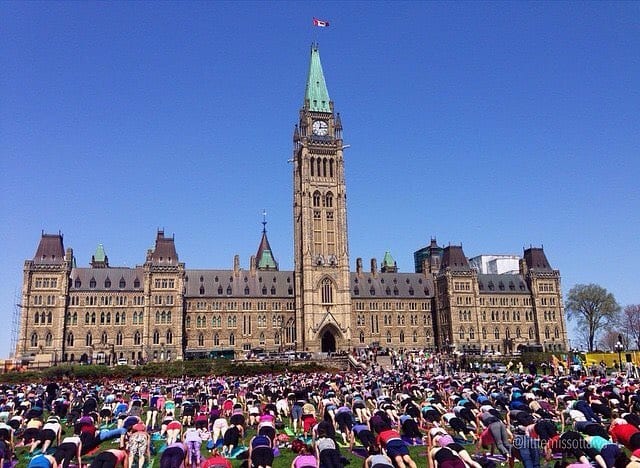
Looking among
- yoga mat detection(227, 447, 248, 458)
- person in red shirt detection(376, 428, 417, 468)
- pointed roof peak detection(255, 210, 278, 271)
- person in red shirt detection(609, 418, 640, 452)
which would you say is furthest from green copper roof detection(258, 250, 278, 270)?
person in red shirt detection(376, 428, 417, 468)

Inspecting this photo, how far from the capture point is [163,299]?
95.2 meters

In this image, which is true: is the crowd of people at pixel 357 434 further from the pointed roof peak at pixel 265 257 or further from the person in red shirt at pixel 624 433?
the pointed roof peak at pixel 265 257

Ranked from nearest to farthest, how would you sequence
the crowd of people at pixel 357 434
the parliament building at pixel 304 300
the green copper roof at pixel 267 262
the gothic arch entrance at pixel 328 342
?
the crowd of people at pixel 357 434 < the parliament building at pixel 304 300 < the gothic arch entrance at pixel 328 342 < the green copper roof at pixel 267 262

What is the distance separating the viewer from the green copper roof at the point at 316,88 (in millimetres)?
109938

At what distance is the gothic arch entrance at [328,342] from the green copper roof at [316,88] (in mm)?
41236

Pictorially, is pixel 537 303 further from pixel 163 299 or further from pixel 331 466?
pixel 331 466

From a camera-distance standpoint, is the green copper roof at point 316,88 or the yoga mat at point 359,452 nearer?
the yoga mat at point 359,452

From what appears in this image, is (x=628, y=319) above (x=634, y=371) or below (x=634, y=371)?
above

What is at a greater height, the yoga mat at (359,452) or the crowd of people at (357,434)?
the crowd of people at (357,434)

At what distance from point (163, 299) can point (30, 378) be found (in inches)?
1491

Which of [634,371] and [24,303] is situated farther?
[24,303]

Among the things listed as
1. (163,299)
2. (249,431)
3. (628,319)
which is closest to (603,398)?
(249,431)

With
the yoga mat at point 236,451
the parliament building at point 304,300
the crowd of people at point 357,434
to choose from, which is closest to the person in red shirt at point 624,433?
the crowd of people at point 357,434

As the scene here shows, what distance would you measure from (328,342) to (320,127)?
129 ft
